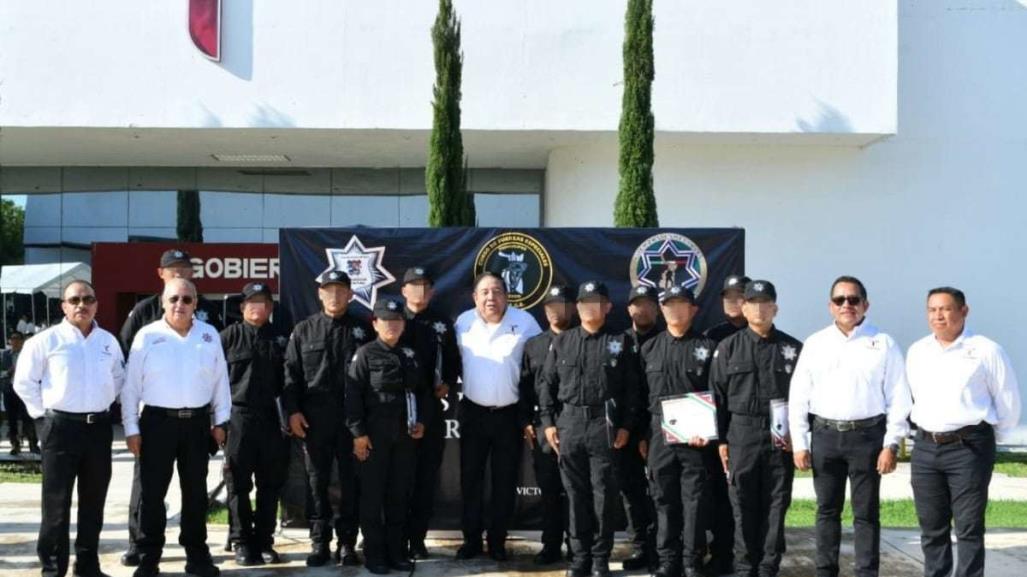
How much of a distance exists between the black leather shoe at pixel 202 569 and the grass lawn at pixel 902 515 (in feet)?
15.1

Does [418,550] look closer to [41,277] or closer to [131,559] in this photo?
[131,559]

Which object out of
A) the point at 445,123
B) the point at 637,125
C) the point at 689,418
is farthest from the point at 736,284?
Answer: the point at 445,123

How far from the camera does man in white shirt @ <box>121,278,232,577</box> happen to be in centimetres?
600

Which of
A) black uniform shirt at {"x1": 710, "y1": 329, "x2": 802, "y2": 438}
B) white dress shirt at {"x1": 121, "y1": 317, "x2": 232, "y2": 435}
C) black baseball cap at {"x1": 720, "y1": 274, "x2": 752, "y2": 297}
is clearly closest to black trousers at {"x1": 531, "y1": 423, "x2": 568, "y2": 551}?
black uniform shirt at {"x1": 710, "y1": 329, "x2": 802, "y2": 438}

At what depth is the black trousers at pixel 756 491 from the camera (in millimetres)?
5906

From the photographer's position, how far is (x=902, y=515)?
9.00 meters

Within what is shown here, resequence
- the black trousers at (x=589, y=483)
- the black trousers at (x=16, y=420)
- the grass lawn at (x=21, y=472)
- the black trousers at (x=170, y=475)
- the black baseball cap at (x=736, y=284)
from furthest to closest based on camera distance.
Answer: the black trousers at (x=16, y=420)
the grass lawn at (x=21, y=472)
the black baseball cap at (x=736, y=284)
the black trousers at (x=589, y=483)
the black trousers at (x=170, y=475)

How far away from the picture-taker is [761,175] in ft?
46.0

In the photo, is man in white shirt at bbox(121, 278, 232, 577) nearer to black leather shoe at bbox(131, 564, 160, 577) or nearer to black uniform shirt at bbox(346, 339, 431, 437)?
black leather shoe at bbox(131, 564, 160, 577)

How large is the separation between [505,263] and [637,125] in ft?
19.0

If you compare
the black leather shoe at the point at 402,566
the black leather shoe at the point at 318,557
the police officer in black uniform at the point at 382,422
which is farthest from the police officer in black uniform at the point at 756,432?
the black leather shoe at the point at 318,557

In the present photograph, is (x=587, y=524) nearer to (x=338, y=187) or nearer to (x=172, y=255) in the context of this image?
(x=172, y=255)

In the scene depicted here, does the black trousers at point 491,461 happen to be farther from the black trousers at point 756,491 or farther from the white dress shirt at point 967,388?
the white dress shirt at point 967,388

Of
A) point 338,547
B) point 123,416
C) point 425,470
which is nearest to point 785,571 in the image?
point 425,470
